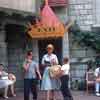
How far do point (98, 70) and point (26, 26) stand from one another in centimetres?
374

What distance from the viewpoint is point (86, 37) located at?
23438 mm

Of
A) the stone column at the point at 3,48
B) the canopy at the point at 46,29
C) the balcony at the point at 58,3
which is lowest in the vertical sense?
the stone column at the point at 3,48

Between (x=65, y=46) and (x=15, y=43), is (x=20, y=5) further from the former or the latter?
(x=65, y=46)

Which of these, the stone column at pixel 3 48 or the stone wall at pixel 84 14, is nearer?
the stone column at pixel 3 48

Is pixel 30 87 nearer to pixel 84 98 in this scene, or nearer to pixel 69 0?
pixel 84 98

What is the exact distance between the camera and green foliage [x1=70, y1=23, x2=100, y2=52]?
76.5ft

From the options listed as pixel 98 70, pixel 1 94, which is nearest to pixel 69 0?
pixel 98 70

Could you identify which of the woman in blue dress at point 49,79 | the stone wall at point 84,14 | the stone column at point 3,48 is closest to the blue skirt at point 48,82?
the woman in blue dress at point 49,79

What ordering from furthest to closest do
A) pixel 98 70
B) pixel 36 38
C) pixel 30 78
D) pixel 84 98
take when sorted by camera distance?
pixel 36 38 → pixel 98 70 → pixel 84 98 → pixel 30 78

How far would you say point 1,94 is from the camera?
2034 centimetres

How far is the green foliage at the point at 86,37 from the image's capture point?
23314mm

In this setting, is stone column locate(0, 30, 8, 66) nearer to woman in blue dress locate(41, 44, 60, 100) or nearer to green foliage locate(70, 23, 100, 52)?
green foliage locate(70, 23, 100, 52)

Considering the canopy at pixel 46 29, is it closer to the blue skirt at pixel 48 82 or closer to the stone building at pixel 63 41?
the stone building at pixel 63 41

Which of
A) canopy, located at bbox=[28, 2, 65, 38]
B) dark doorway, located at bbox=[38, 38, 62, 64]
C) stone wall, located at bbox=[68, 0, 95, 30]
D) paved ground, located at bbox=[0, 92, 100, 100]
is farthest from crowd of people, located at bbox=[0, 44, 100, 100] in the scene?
stone wall, located at bbox=[68, 0, 95, 30]
